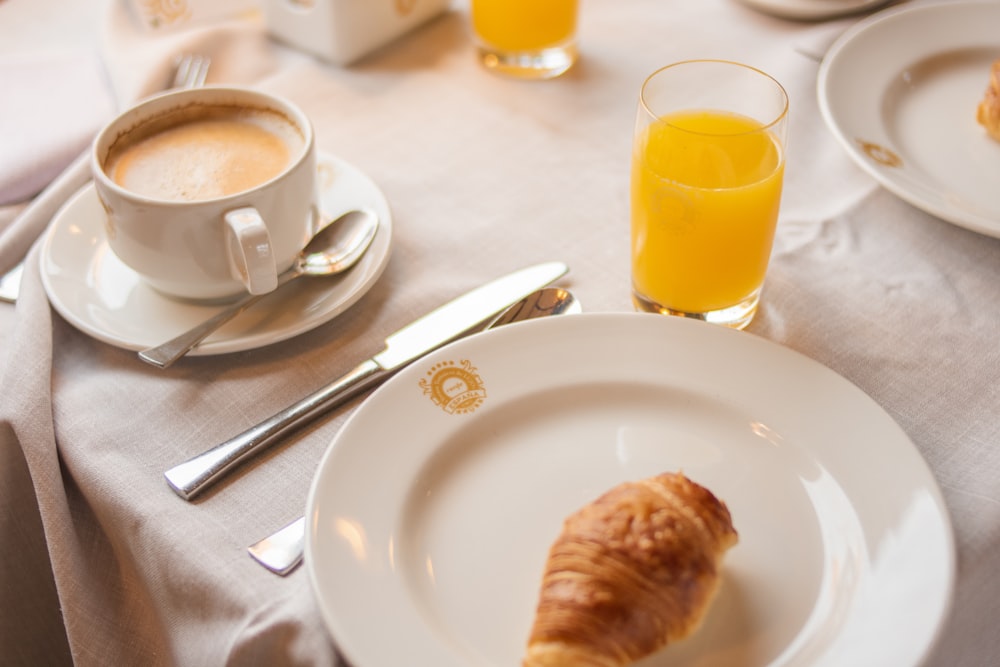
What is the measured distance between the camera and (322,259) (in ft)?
3.08

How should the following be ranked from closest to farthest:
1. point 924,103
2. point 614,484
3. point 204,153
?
point 614,484 < point 204,153 < point 924,103

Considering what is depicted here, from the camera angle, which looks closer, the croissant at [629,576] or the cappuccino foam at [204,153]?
the croissant at [629,576]

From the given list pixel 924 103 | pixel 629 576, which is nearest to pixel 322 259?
pixel 629 576

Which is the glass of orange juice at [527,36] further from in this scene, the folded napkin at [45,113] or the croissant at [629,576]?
the croissant at [629,576]

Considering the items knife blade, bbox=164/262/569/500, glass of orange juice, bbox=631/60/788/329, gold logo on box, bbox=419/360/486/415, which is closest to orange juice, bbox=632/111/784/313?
glass of orange juice, bbox=631/60/788/329

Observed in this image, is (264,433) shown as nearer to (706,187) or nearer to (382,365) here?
(382,365)

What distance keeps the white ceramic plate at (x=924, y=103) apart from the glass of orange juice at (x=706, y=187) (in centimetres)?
22

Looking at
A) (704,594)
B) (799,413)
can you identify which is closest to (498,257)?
(799,413)

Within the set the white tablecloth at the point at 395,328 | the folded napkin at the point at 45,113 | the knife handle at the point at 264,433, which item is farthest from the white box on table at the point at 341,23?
the knife handle at the point at 264,433

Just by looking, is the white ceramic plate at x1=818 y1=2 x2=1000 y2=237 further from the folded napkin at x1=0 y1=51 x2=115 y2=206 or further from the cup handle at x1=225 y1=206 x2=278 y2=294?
the folded napkin at x1=0 y1=51 x2=115 y2=206

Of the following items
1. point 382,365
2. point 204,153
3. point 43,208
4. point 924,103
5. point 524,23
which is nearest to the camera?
point 382,365

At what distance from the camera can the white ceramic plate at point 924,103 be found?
1009 mm

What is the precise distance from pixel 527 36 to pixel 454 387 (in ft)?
2.30

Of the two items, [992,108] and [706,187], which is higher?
[706,187]
